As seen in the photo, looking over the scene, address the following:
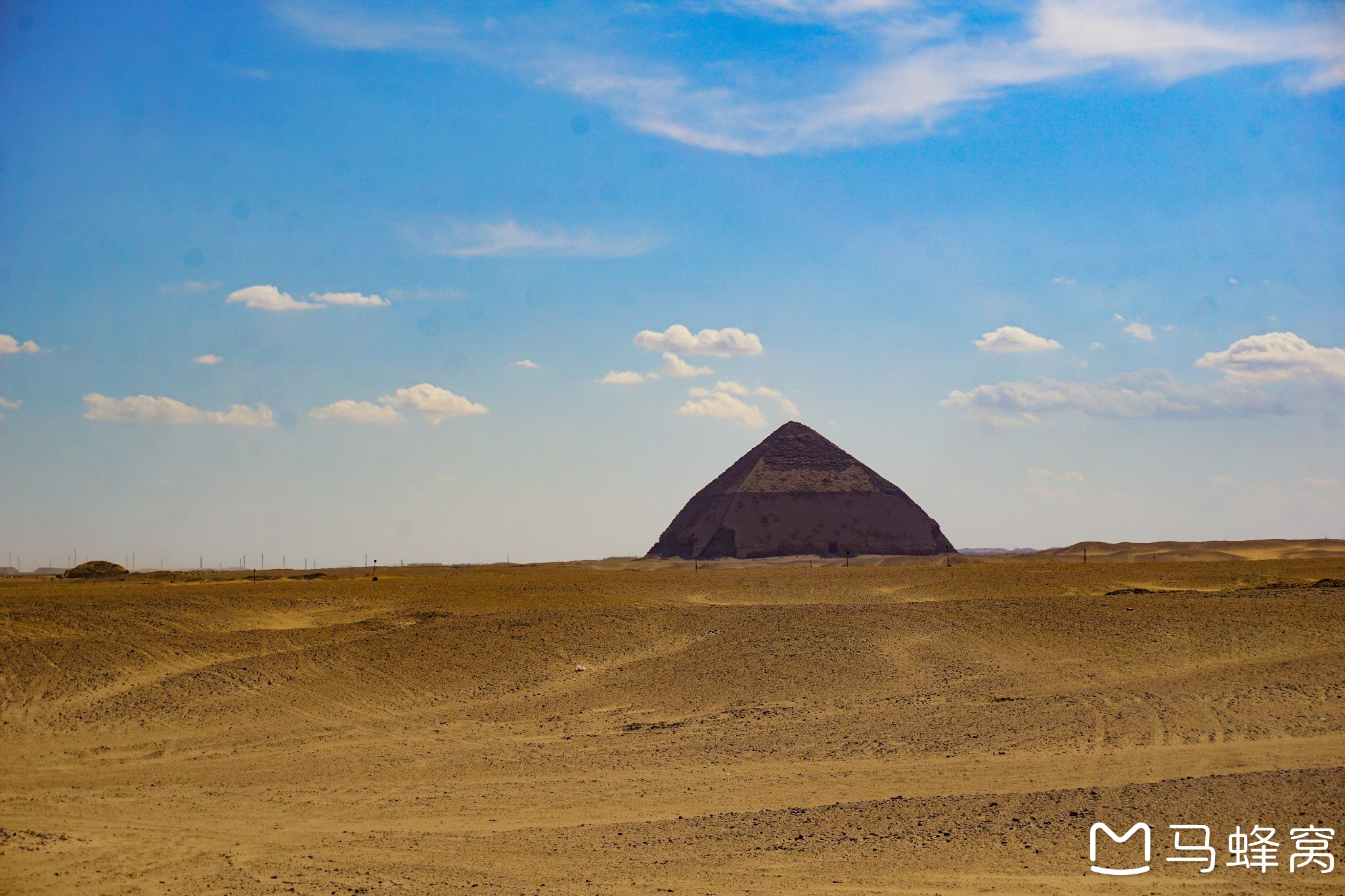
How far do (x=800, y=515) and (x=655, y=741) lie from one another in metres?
91.2

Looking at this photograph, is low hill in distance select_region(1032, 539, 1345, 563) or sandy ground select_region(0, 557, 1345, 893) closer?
sandy ground select_region(0, 557, 1345, 893)

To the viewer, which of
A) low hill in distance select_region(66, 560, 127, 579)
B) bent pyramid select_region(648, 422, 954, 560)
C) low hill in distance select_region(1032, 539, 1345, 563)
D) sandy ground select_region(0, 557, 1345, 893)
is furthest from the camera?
bent pyramid select_region(648, 422, 954, 560)

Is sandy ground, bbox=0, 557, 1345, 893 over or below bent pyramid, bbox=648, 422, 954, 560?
below

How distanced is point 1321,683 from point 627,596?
1801 cm

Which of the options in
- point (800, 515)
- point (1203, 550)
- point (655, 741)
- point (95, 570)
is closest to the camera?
point (655, 741)

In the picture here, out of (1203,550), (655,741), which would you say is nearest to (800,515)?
(1203,550)

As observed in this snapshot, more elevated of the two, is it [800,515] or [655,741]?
[800,515]

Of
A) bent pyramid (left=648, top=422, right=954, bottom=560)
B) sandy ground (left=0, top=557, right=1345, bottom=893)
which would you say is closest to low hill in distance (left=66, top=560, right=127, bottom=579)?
sandy ground (left=0, top=557, right=1345, bottom=893)

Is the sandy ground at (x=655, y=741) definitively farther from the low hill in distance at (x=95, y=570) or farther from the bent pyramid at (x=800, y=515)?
the bent pyramid at (x=800, y=515)

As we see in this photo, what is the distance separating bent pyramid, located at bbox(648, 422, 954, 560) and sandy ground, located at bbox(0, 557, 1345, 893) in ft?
240

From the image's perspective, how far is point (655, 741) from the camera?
47.1 feet

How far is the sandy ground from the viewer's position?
8.89 meters

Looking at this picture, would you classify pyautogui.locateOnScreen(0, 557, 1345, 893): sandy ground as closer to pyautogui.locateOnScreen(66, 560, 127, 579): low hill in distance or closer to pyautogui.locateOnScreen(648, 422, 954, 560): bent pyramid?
pyautogui.locateOnScreen(66, 560, 127, 579): low hill in distance

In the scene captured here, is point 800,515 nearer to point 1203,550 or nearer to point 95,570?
point 1203,550
